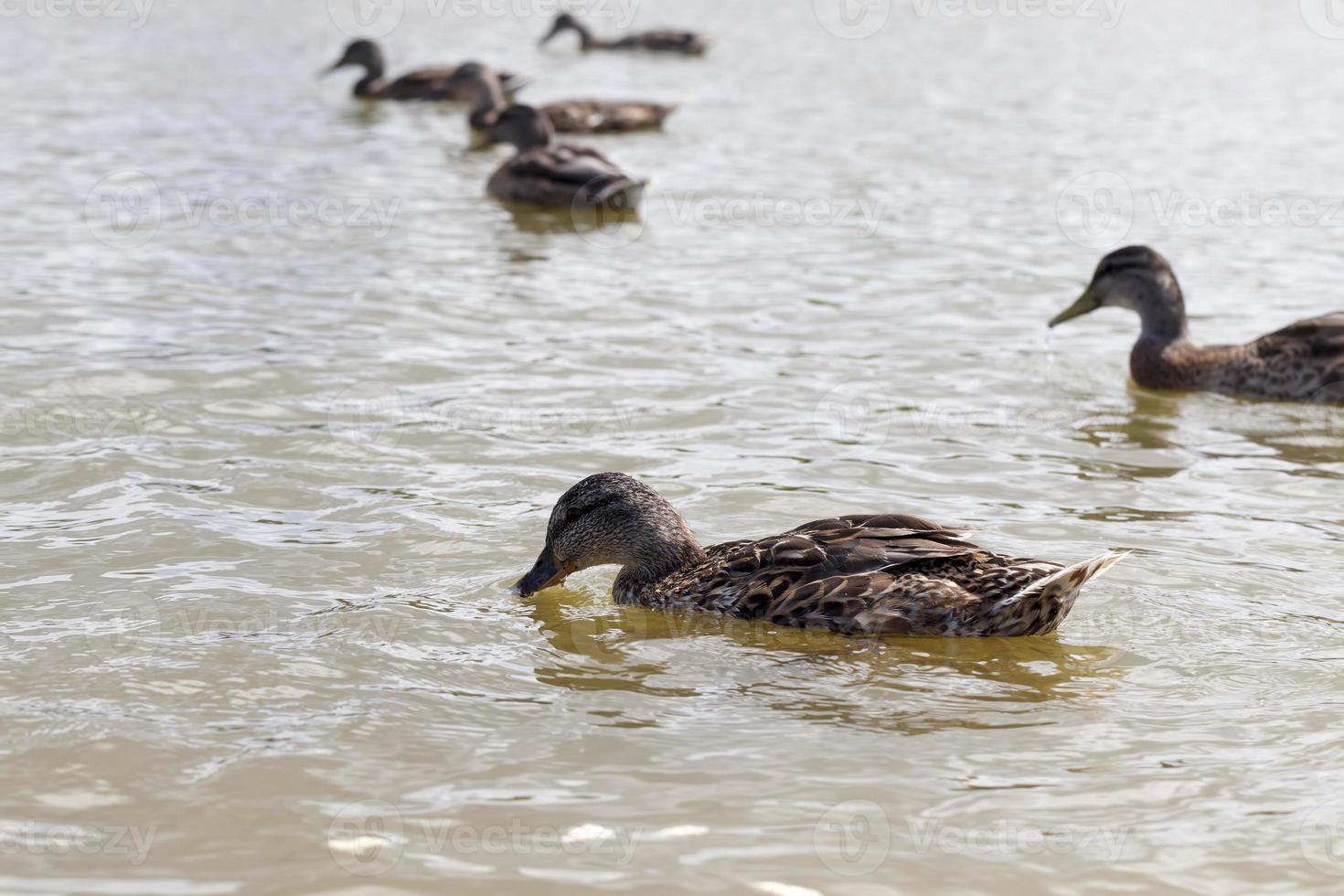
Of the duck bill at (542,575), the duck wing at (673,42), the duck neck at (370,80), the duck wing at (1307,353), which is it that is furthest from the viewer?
the duck wing at (673,42)

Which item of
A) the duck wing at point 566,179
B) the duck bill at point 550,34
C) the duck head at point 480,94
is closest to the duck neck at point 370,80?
the duck head at point 480,94

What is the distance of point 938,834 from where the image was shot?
5062mm

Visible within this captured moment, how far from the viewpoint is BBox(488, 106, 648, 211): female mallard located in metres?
15.6

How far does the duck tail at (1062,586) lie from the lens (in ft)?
20.3

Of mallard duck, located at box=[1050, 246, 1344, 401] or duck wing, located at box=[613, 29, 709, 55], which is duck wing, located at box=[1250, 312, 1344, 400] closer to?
mallard duck, located at box=[1050, 246, 1344, 401]

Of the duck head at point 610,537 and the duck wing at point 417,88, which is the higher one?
the duck wing at point 417,88

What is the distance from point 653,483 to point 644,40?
22.0 meters

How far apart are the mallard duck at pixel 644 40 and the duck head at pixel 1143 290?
18.0 meters

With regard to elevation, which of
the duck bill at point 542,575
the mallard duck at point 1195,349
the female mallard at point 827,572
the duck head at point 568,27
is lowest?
the duck bill at point 542,575

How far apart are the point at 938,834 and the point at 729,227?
1058 centimetres

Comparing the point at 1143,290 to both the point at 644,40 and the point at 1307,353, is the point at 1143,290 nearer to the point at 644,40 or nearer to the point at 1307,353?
the point at 1307,353

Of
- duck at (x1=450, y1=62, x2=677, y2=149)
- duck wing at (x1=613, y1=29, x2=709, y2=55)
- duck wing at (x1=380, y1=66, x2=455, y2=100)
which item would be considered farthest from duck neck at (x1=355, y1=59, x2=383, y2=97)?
duck wing at (x1=613, y1=29, x2=709, y2=55)

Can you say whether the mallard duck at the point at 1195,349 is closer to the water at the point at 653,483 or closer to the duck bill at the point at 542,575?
the water at the point at 653,483

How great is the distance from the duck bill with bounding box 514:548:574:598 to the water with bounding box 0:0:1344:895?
12cm
